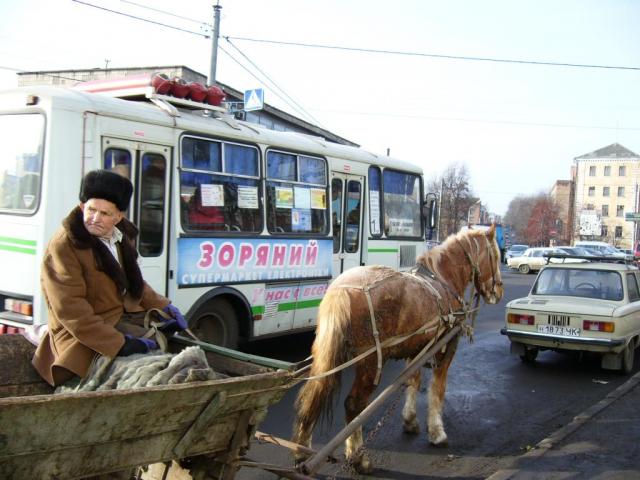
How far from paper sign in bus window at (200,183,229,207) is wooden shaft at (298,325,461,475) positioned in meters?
3.12

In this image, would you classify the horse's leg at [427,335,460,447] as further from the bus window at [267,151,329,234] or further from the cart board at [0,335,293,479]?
the bus window at [267,151,329,234]

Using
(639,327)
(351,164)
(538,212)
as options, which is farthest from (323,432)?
(538,212)

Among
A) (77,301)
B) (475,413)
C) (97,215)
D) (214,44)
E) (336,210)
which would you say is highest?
(214,44)

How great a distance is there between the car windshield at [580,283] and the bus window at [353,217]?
3010 mm

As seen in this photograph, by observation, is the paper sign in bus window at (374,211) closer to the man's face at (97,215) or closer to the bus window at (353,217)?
the bus window at (353,217)

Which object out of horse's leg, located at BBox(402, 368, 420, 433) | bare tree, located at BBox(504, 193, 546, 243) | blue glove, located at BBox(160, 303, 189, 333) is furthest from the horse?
bare tree, located at BBox(504, 193, 546, 243)

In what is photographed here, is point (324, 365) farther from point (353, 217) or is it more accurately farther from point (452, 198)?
point (452, 198)

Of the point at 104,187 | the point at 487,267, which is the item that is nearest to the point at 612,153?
the point at 487,267

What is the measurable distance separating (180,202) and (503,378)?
5.03 m

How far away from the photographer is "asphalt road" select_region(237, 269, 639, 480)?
4777 mm

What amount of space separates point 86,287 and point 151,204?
3249mm

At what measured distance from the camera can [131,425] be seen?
2.33 meters

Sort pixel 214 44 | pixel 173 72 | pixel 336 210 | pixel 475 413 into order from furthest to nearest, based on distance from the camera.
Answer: pixel 173 72
pixel 214 44
pixel 336 210
pixel 475 413

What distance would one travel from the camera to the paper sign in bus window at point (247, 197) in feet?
22.9
